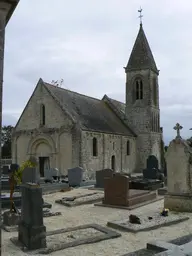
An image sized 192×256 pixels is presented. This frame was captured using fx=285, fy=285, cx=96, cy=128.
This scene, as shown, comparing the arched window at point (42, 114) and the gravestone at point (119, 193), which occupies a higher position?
the arched window at point (42, 114)

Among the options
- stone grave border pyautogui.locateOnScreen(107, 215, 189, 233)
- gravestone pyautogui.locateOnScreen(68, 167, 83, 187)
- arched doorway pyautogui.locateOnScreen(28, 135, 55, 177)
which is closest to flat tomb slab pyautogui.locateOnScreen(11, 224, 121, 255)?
stone grave border pyautogui.locateOnScreen(107, 215, 189, 233)

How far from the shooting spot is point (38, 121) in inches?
1025

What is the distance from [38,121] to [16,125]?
2920 mm

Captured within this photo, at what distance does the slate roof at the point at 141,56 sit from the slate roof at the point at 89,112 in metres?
5.98

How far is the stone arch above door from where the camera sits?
24994mm

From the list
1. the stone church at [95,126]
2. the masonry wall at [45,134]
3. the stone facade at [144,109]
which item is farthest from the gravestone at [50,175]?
the stone facade at [144,109]

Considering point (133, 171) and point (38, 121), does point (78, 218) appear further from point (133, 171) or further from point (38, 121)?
point (133, 171)

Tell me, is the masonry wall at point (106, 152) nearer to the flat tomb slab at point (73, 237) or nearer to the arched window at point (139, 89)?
the arched window at point (139, 89)

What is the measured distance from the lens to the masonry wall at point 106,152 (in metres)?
23.8

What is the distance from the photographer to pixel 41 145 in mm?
26000

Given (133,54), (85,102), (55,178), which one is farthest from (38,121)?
(133,54)

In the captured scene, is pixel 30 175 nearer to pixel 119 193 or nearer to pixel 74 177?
pixel 74 177

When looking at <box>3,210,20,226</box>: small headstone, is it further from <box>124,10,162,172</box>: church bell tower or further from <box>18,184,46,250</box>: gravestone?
Result: <box>124,10,162,172</box>: church bell tower

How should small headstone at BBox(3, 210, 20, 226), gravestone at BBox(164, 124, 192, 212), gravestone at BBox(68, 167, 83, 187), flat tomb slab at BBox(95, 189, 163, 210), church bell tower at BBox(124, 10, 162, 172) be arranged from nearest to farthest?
small headstone at BBox(3, 210, 20, 226) → gravestone at BBox(164, 124, 192, 212) → flat tomb slab at BBox(95, 189, 163, 210) → gravestone at BBox(68, 167, 83, 187) → church bell tower at BBox(124, 10, 162, 172)
